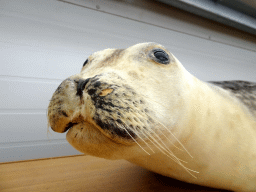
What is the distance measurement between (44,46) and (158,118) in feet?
4.40

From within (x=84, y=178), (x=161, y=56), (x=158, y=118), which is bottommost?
(x=84, y=178)

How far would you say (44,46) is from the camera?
157cm

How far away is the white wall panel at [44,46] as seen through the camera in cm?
147

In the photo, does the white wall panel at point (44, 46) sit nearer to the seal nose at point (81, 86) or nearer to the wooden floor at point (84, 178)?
the wooden floor at point (84, 178)

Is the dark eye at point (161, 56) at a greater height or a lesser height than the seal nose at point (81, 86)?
greater

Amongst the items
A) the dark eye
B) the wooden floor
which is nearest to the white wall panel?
the wooden floor

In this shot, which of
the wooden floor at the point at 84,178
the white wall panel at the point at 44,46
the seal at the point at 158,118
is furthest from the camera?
the white wall panel at the point at 44,46

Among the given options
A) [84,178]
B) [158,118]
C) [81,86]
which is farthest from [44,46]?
[158,118]

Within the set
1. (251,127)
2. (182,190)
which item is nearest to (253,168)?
(251,127)

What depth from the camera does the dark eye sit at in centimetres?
70

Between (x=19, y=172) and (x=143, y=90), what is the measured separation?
862mm

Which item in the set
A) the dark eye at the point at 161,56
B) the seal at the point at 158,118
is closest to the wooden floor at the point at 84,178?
the seal at the point at 158,118

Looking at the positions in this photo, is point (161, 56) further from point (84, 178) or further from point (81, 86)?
point (84, 178)

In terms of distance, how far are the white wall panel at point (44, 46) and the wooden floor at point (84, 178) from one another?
39 centimetres
